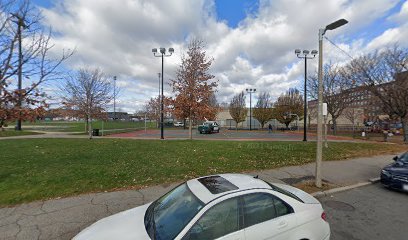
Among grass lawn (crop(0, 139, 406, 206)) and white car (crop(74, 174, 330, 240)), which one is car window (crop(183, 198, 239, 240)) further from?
grass lawn (crop(0, 139, 406, 206))

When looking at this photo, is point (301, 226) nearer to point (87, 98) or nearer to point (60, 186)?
point (60, 186)

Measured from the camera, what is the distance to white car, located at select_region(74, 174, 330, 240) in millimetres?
2562

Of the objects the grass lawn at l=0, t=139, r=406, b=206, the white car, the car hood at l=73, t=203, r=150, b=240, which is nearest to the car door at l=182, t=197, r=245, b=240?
the white car

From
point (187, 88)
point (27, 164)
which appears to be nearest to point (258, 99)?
point (187, 88)

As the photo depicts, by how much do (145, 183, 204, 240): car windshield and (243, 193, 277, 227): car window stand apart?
0.62 metres

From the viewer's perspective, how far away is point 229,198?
2.78 m

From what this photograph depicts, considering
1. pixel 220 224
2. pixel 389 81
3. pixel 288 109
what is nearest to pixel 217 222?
pixel 220 224

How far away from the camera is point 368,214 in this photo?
200 inches

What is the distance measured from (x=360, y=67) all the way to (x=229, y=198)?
28424mm

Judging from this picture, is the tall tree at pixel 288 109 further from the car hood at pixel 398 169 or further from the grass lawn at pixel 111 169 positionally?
the car hood at pixel 398 169

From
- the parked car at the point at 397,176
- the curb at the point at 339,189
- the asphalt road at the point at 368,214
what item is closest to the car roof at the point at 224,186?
the asphalt road at the point at 368,214

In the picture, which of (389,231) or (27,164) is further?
(27,164)

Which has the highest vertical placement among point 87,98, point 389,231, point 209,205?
point 87,98

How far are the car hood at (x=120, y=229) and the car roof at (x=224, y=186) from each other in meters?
0.82
